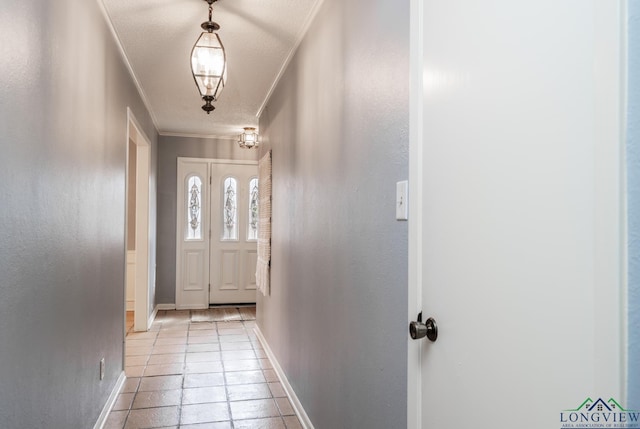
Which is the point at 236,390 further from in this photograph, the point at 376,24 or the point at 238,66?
the point at 376,24

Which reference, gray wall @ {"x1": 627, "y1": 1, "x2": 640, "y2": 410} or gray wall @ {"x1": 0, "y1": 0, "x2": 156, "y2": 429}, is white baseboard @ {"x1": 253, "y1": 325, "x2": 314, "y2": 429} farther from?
gray wall @ {"x1": 627, "y1": 1, "x2": 640, "y2": 410}

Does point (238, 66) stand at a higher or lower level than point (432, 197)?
higher

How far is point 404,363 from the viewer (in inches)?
55.7

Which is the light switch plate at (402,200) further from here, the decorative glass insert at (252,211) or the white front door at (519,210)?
the decorative glass insert at (252,211)

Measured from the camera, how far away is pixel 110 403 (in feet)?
9.73

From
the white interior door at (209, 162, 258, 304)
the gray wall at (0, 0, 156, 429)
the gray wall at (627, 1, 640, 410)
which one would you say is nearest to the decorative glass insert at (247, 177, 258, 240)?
the white interior door at (209, 162, 258, 304)

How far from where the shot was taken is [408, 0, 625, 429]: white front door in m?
0.69

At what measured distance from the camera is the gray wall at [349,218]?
1.50 meters

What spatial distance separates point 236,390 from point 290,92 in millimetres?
2197

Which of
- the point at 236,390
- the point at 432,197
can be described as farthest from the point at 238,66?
the point at 432,197

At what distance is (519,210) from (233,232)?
19.6 ft

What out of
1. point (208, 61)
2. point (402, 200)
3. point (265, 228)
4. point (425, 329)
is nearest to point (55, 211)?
point (208, 61)

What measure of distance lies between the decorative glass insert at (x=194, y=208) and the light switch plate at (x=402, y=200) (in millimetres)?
5391

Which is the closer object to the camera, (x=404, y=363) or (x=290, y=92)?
(x=404, y=363)
